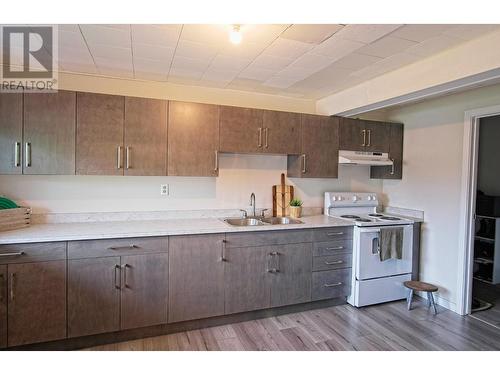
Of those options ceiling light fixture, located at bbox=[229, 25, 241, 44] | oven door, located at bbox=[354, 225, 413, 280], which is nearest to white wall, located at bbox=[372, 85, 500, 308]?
oven door, located at bbox=[354, 225, 413, 280]

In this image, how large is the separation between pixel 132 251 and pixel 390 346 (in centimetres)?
225

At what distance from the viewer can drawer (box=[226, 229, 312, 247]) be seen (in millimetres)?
2674

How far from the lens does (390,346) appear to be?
7.92 feet

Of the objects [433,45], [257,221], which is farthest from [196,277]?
[433,45]

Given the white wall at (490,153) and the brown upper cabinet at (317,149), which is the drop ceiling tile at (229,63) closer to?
the brown upper cabinet at (317,149)

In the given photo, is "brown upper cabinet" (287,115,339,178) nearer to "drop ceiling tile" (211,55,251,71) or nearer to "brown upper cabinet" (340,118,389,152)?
"brown upper cabinet" (340,118,389,152)

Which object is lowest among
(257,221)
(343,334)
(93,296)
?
(343,334)

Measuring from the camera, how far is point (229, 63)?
2.54 m

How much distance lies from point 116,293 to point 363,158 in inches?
116

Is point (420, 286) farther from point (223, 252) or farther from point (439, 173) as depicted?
point (223, 252)

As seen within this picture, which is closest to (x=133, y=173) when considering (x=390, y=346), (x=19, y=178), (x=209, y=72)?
(x=19, y=178)

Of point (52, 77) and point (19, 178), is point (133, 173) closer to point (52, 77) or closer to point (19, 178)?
point (19, 178)
